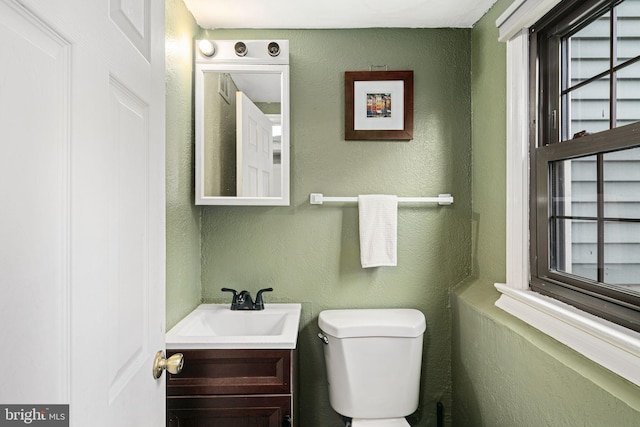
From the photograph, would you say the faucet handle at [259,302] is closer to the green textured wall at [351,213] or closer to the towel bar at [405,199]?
the green textured wall at [351,213]

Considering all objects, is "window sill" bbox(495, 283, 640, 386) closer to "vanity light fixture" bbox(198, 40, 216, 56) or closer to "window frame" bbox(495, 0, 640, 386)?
"window frame" bbox(495, 0, 640, 386)

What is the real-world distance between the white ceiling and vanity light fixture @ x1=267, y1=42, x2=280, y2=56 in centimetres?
13

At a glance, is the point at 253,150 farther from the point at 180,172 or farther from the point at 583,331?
the point at 583,331

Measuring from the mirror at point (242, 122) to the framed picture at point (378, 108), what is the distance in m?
0.33

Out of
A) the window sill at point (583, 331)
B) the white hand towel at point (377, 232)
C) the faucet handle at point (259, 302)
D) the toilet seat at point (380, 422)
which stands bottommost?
the toilet seat at point (380, 422)

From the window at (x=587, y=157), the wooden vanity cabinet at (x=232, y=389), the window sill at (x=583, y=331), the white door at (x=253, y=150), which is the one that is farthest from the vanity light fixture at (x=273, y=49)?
the window sill at (x=583, y=331)

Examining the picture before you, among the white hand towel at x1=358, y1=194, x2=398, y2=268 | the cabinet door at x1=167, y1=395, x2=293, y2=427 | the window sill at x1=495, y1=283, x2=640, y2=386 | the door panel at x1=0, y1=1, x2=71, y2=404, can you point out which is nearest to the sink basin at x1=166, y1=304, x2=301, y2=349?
the cabinet door at x1=167, y1=395, x2=293, y2=427

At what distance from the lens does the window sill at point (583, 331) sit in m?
0.99

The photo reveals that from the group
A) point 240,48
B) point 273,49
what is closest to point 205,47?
point 240,48

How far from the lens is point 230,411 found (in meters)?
1.54

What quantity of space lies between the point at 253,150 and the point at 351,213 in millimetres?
574

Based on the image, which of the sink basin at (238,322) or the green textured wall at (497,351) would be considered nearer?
the green textured wall at (497,351)

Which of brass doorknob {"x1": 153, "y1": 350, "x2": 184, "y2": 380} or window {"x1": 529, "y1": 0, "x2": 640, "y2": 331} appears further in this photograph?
window {"x1": 529, "y1": 0, "x2": 640, "y2": 331}

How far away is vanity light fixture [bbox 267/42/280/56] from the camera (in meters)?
1.98
